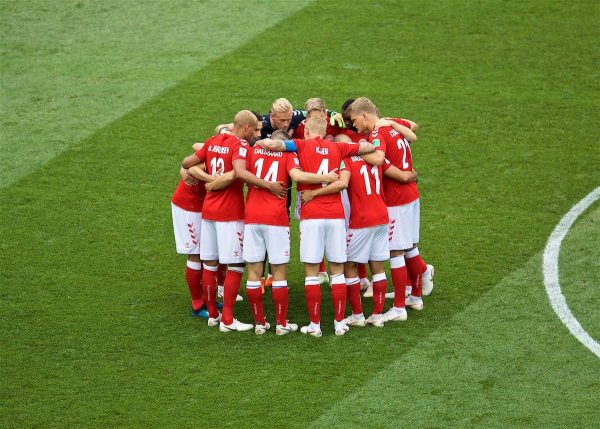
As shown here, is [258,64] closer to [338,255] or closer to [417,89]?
[417,89]

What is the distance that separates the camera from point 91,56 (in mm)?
17109

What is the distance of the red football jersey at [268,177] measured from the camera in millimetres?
→ 10680

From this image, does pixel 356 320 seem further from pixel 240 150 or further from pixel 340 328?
pixel 240 150

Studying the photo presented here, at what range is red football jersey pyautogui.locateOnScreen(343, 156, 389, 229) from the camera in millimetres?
10836

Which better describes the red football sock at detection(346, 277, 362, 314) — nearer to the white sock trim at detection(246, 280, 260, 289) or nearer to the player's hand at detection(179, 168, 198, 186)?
the white sock trim at detection(246, 280, 260, 289)

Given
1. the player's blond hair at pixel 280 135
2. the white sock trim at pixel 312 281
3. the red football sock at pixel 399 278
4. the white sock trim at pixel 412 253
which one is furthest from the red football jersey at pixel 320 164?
the white sock trim at pixel 412 253

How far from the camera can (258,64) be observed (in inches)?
659

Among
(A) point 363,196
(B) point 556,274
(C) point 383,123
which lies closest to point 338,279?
(A) point 363,196

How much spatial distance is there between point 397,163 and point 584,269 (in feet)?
8.06

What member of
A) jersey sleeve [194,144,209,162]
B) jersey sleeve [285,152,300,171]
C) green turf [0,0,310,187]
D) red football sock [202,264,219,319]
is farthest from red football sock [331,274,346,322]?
green turf [0,0,310,187]

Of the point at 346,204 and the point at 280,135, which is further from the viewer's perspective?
the point at 346,204

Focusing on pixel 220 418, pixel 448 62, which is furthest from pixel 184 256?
Answer: pixel 448 62

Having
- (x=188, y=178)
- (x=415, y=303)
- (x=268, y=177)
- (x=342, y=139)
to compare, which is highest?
(x=342, y=139)

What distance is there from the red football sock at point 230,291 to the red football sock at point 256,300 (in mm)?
164
